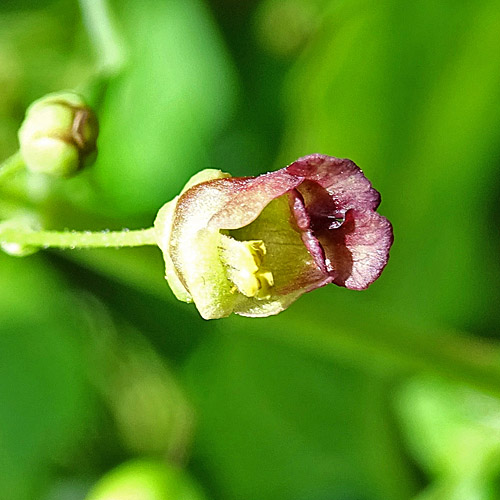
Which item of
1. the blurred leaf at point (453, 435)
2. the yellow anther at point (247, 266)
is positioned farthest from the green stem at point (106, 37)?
the blurred leaf at point (453, 435)

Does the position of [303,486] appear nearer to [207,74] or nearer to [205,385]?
[205,385]

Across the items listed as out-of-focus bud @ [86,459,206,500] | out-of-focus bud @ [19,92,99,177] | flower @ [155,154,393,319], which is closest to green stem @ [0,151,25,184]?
out-of-focus bud @ [19,92,99,177]

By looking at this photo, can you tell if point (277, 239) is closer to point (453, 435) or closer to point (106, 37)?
point (106, 37)

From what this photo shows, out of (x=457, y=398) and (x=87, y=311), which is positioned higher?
(x=87, y=311)

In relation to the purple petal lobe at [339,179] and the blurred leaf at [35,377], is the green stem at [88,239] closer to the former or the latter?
the purple petal lobe at [339,179]

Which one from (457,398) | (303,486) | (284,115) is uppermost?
(284,115)

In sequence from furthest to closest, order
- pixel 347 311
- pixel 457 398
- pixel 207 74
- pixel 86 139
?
pixel 207 74 → pixel 457 398 → pixel 347 311 → pixel 86 139

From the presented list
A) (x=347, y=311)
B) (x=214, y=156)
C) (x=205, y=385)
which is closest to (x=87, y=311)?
(x=205, y=385)
